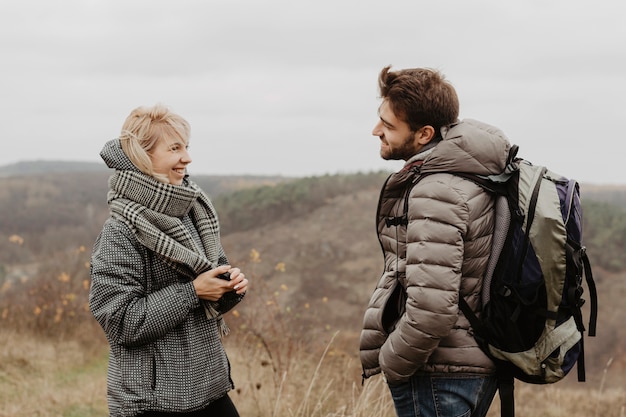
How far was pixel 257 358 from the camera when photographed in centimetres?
603

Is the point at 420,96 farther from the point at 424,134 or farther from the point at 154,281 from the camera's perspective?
the point at 154,281

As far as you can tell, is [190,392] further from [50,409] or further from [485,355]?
[50,409]

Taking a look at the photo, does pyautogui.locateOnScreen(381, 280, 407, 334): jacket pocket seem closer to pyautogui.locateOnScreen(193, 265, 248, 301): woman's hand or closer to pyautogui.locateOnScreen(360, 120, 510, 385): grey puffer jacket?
pyautogui.locateOnScreen(360, 120, 510, 385): grey puffer jacket

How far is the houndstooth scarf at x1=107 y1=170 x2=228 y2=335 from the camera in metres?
2.24

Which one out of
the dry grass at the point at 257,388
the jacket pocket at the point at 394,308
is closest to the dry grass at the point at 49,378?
the dry grass at the point at 257,388

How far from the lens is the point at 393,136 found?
234cm

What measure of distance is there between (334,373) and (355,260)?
14.4 metres

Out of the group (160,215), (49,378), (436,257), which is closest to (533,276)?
(436,257)

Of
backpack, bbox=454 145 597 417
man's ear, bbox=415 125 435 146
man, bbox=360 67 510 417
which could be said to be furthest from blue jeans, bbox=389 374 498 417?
man's ear, bbox=415 125 435 146

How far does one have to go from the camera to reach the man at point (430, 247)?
211cm

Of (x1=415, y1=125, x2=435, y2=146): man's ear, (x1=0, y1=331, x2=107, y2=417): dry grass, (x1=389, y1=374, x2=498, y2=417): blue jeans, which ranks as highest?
(x1=415, y1=125, x2=435, y2=146): man's ear

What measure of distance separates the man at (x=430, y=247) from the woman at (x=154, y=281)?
1.85ft

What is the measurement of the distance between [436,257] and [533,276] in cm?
33

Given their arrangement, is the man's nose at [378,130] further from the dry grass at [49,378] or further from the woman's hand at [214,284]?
the dry grass at [49,378]
